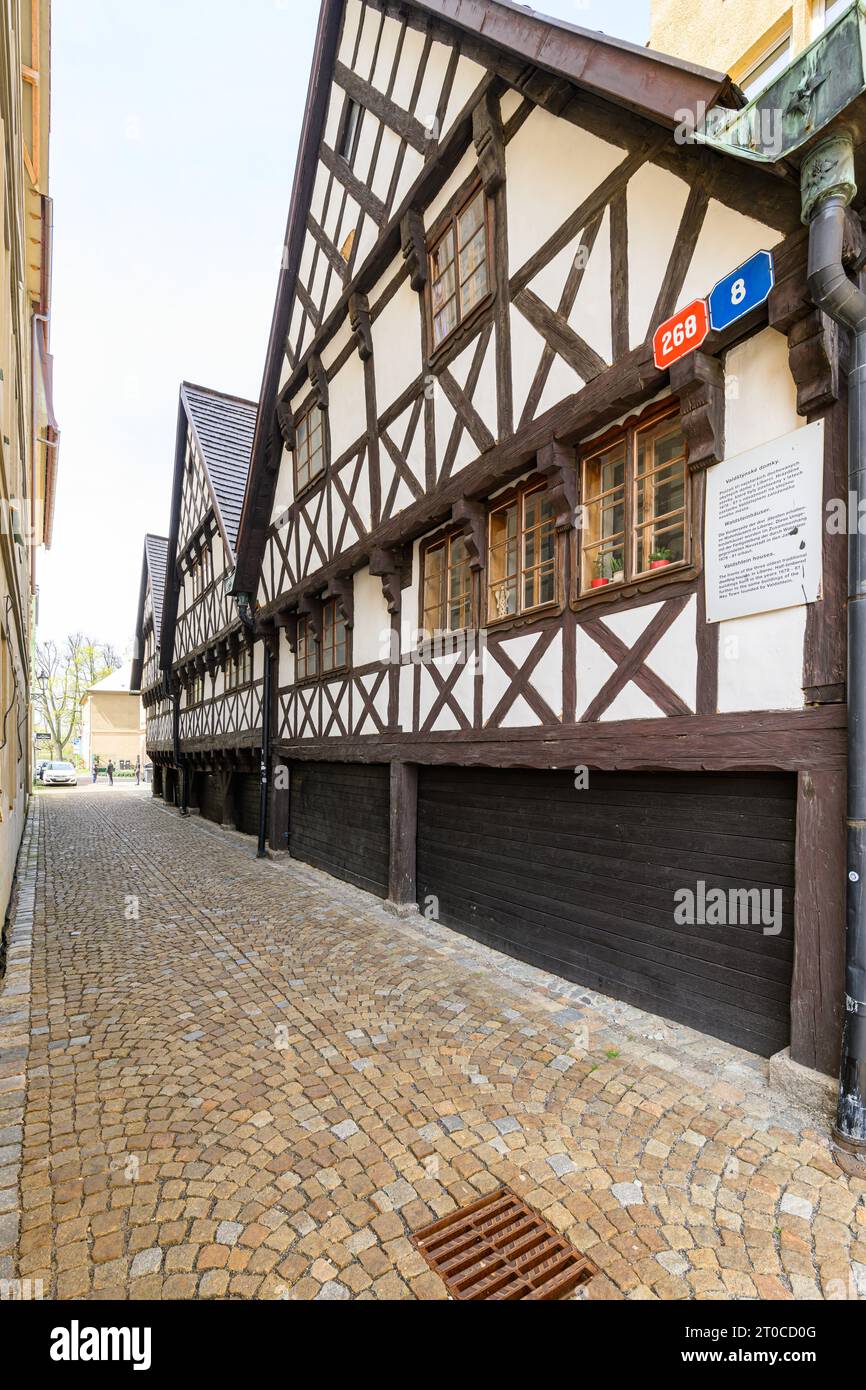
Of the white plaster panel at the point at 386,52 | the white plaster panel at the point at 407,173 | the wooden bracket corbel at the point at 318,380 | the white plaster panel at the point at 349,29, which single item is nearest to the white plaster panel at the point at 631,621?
the white plaster panel at the point at 407,173

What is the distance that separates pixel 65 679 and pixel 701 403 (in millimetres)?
60984

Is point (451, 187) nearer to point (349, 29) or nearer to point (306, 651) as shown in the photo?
point (349, 29)

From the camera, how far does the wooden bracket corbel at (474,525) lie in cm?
635

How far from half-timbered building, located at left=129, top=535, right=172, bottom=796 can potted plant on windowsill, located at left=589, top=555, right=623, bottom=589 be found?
21297 mm

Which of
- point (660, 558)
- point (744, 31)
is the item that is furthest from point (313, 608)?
point (744, 31)

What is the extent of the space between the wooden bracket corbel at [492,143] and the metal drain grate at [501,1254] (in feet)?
24.6

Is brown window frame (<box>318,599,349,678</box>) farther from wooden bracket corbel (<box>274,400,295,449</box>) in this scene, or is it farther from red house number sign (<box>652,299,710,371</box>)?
red house number sign (<box>652,299,710,371</box>)

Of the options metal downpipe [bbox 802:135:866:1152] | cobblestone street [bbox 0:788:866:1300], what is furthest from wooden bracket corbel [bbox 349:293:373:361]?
cobblestone street [bbox 0:788:866:1300]

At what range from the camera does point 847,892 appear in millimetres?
3375

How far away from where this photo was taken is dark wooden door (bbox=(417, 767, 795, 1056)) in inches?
159

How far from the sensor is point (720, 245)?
161 inches

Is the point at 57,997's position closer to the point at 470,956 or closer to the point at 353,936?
the point at 353,936

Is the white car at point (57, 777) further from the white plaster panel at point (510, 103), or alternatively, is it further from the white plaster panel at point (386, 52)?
the white plaster panel at point (510, 103)
